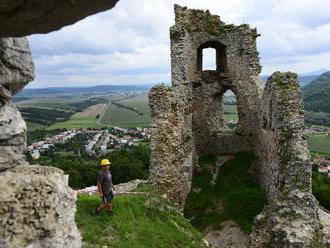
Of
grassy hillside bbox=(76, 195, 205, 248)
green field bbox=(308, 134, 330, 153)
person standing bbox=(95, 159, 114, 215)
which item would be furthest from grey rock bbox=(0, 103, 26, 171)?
green field bbox=(308, 134, 330, 153)

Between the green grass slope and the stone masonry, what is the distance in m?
13.9

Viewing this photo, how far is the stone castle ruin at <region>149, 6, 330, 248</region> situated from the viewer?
1603 centimetres

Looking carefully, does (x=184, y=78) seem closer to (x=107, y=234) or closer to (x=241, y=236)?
(x=241, y=236)

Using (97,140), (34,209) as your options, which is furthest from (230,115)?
(34,209)

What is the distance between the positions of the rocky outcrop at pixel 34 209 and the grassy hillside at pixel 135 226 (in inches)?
200

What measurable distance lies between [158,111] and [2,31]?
13.1m

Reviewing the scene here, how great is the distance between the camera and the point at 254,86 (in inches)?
917

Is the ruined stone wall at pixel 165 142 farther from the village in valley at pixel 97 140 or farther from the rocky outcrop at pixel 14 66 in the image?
the village in valley at pixel 97 140

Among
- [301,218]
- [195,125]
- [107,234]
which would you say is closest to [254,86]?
[195,125]

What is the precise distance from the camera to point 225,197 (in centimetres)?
2238

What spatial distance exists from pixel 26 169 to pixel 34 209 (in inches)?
28.7

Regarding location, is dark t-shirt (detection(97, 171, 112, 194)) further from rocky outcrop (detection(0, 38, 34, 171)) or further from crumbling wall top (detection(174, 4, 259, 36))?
crumbling wall top (detection(174, 4, 259, 36))

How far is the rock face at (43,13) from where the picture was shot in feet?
18.8

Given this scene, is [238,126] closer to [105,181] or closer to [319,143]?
[105,181]
